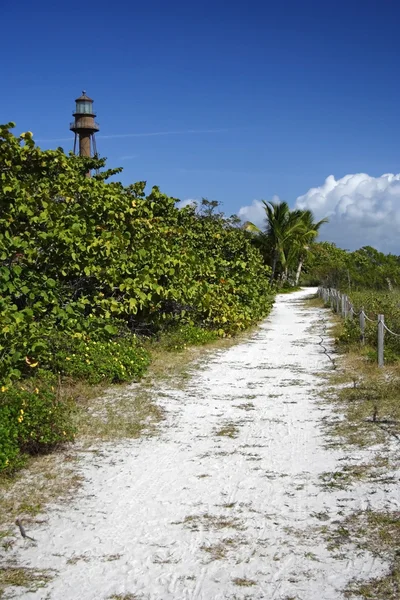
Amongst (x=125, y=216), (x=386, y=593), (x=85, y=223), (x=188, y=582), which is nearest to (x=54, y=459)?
(x=188, y=582)

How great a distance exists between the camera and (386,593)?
3.81 metres

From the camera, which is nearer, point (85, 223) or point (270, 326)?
point (85, 223)

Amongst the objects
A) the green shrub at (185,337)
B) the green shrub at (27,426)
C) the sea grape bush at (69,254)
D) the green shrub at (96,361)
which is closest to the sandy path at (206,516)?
the green shrub at (27,426)

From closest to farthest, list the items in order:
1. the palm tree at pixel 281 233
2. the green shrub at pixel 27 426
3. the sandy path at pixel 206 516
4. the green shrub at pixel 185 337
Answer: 1. the sandy path at pixel 206 516
2. the green shrub at pixel 27 426
3. the green shrub at pixel 185 337
4. the palm tree at pixel 281 233

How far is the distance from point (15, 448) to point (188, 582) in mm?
2587

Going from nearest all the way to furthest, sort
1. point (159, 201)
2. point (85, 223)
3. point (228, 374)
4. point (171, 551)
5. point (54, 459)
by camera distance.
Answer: point (171, 551) < point (54, 459) < point (85, 223) < point (228, 374) < point (159, 201)

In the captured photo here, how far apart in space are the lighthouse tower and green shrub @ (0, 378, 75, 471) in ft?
124

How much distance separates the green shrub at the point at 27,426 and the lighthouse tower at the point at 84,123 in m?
37.9

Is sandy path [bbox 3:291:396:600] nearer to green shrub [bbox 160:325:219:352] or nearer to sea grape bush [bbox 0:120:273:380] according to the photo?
→ sea grape bush [bbox 0:120:273:380]

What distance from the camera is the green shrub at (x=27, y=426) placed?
5.90 meters

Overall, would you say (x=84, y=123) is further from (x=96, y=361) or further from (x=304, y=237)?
(x=96, y=361)

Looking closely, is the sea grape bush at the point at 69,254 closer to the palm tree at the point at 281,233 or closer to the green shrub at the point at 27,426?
the green shrub at the point at 27,426

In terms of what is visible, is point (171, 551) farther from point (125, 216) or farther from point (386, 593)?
point (125, 216)

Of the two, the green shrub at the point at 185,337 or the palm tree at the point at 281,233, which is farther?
the palm tree at the point at 281,233
